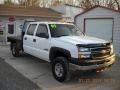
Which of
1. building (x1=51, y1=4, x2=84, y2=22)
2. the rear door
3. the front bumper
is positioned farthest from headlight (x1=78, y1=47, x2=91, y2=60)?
building (x1=51, y1=4, x2=84, y2=22)

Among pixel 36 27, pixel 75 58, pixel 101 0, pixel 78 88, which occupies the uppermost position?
pixel 101 0

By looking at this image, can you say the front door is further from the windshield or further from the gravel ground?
the gravel ground

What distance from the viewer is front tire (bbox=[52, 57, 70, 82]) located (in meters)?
7.37

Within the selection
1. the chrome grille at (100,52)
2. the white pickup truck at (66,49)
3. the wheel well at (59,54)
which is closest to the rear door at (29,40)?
the white pickup truck at (66,49)

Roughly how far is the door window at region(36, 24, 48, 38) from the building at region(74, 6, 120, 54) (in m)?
6.00

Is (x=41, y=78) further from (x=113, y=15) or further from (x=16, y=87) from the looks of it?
(x=113, y=15)

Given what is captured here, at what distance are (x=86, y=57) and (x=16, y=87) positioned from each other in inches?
90.2

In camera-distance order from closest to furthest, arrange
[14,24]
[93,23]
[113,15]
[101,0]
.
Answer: [113,15], [93,23], [14,24], [101,0]

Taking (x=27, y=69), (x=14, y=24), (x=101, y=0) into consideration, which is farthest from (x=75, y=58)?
(x=101, y=0)

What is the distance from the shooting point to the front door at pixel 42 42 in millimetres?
8555

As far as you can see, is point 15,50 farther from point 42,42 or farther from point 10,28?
point 10,28

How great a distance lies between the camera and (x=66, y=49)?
743 centimetres

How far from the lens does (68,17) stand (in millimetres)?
26781

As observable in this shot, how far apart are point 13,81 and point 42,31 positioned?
2439mm
